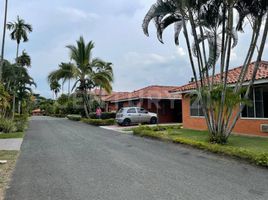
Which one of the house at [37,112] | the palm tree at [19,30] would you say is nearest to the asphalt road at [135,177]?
the palm tree at [19,30]

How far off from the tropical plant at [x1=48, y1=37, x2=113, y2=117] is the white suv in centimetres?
684

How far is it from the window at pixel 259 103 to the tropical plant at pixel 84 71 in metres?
19.3

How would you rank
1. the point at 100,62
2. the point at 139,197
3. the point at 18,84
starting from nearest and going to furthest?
the point at 139,197
the point at 18,84
the point at 100,62

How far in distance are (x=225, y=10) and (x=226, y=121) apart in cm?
464

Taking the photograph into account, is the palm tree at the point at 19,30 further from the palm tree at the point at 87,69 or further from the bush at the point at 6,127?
the bush at the point at 6,127

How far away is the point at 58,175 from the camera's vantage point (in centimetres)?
750

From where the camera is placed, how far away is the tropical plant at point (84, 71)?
32.3 m

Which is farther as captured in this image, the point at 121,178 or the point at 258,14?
the point at 258,14

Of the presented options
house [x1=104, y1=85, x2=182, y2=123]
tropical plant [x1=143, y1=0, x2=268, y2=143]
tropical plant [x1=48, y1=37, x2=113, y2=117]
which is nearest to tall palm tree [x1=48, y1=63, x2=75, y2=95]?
tropical plant [x1=48, y1=37, x2=113, y2=117]

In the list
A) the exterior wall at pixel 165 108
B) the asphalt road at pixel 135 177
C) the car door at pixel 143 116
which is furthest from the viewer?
the exterior wall at pixel 165 108

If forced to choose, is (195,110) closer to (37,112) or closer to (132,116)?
(132,116)

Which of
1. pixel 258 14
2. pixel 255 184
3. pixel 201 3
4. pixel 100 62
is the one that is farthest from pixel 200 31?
pixel 100 62

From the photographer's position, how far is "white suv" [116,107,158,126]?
25969 millimetres

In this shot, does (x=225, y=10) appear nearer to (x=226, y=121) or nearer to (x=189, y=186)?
(x=226, y=121)
